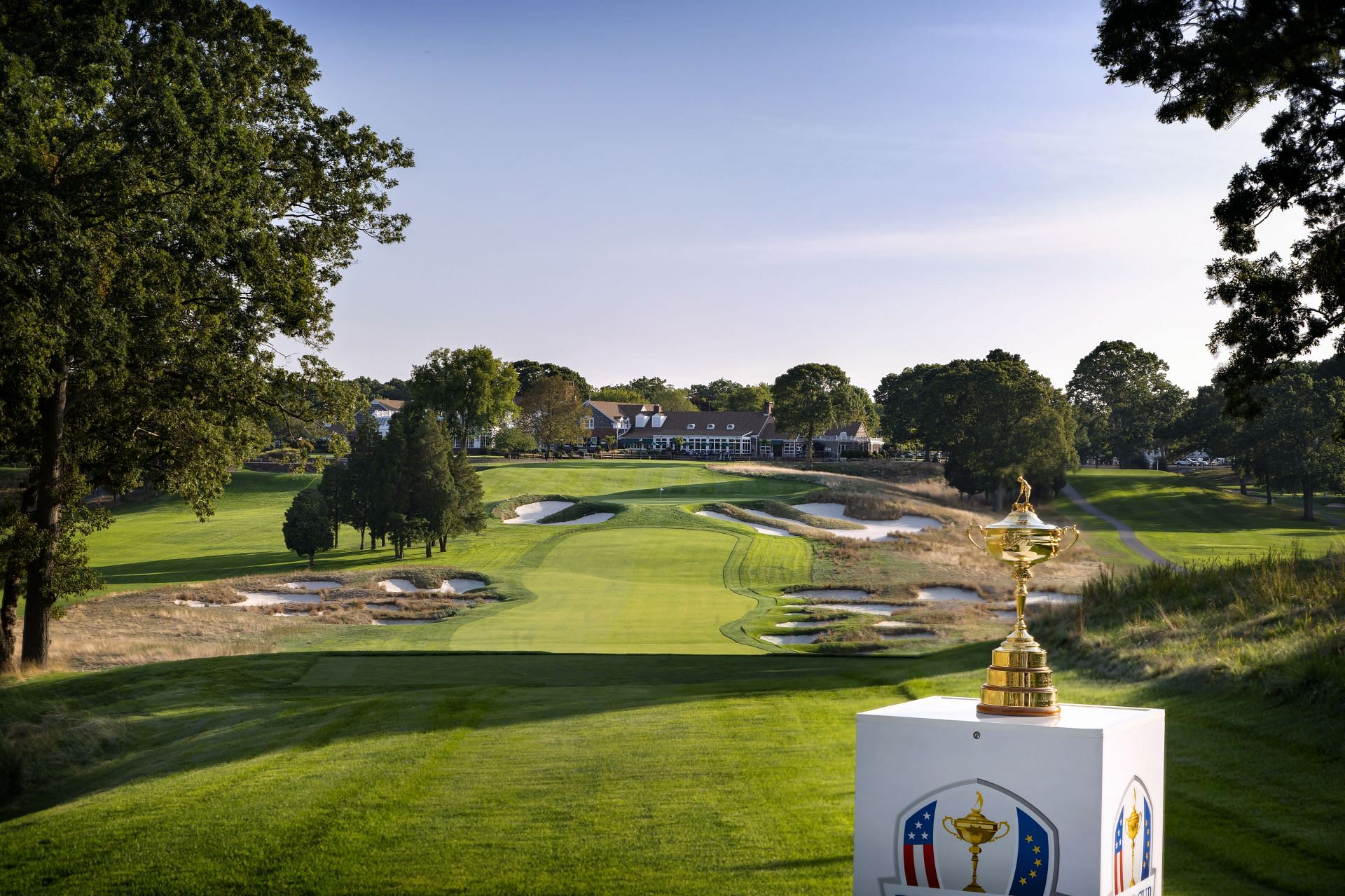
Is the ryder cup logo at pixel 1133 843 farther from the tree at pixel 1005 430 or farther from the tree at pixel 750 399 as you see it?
the tree at pixel 750 399

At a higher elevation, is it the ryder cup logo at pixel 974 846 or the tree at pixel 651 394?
the tree at pixel 651 394

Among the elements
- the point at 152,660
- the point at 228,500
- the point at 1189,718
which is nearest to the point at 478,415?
the point at 228,500

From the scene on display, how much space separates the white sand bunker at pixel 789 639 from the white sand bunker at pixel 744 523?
19.6m

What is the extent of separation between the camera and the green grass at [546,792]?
26.1 ft

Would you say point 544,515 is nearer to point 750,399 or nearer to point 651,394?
point 750,399

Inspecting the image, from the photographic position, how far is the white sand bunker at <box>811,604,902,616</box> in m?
32.2

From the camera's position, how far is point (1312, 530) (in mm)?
Result: 56125

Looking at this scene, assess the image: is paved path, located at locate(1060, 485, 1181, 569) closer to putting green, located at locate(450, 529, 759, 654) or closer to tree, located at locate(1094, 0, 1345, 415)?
putting green, located at locate(450, 529, 759, 654)

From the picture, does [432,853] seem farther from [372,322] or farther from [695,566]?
[372,322]

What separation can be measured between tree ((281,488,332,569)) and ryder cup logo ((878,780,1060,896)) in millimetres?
40304

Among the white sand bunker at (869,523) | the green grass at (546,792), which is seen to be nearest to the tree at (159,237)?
the green grass at (546,792)

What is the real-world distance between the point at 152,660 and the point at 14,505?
4.00 metres

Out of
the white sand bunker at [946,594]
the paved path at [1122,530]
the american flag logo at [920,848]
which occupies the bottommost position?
the white sand bunker at [946,594]

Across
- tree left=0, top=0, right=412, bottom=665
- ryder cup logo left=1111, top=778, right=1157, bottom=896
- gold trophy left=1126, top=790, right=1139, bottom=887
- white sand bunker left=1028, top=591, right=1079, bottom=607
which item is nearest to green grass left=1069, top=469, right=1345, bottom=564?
white sand bunker left=1028, top=591, right=1079, bottom=607
